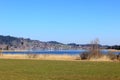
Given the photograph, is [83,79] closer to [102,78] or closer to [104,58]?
[102,78]

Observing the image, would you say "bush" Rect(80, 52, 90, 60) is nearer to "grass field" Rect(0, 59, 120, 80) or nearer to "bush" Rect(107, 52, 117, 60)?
"bush" Rect(107, 52, 117, 60)

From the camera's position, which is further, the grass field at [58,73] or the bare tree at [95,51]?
the bare tree at [95,51]

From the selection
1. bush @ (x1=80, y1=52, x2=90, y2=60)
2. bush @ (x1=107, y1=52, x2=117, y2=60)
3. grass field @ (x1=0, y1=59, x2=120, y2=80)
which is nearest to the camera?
grass field @ (x1=0, y1=59, x2=120, y2=80)

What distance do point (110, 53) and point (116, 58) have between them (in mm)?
1860

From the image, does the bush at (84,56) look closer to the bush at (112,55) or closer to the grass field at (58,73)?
the bush at (112,55)

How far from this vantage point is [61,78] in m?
28.1

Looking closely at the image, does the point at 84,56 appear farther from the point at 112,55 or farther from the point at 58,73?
the point at 58,73

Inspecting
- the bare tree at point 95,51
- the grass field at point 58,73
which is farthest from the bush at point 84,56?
the grass field at point 58,73

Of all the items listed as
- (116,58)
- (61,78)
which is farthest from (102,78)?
(116,58)

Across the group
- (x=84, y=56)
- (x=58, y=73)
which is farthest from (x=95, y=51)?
(x=58, y=73)

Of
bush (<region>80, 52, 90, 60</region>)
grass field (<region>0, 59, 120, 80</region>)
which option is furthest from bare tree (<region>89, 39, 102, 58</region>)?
grass field (<region>0, 59, 120, 80</region>)

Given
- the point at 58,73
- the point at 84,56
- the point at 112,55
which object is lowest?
the point at 58,73

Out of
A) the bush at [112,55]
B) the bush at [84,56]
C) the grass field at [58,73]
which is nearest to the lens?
the grass field at [58,73]

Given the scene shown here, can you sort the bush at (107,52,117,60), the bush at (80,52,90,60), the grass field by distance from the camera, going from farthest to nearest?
1. the bush at (80,52,90,60)
2. the bush at (107,52,117,60)
3. the grass field
